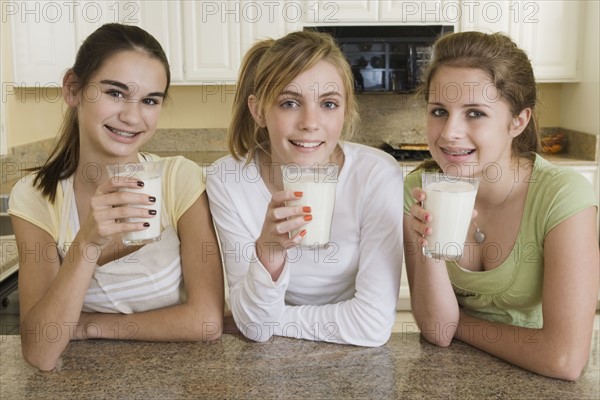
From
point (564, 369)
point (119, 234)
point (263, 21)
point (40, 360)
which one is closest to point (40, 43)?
point (263, 21)

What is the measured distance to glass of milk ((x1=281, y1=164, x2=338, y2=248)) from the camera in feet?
4.56

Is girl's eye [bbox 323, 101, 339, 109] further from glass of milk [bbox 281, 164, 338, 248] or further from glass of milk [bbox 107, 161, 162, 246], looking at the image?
glass of milk [bbox 107, 161, 162, 246]

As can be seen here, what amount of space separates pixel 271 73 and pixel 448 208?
1.75ft

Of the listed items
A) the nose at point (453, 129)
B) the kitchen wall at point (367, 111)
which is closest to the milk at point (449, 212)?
the nose at point (453, 129)

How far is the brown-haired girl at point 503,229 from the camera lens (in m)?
1.39

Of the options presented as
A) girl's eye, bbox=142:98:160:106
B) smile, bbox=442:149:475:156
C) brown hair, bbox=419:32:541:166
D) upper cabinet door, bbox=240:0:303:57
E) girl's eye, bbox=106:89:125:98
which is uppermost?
upper cabinet door, bbox=240:0:303:57

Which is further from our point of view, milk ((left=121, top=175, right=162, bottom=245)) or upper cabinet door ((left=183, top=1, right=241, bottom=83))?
upper cabinet door ((left=183, top=1, right=241, bottom=83))

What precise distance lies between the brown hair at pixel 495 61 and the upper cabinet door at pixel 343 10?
8.30ft

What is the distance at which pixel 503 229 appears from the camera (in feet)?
5.35

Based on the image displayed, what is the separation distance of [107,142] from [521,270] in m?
1.04

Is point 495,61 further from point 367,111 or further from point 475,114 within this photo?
point 367,111

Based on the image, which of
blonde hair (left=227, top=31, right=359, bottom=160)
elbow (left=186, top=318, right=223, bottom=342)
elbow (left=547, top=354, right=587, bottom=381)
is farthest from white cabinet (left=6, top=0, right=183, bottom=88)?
elbow (left=547, top=354, right=587, bottom=381)

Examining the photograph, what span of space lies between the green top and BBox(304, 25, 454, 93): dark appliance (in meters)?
2.55

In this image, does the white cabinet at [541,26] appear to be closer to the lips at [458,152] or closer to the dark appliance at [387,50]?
the dark appliance at [387,50]
